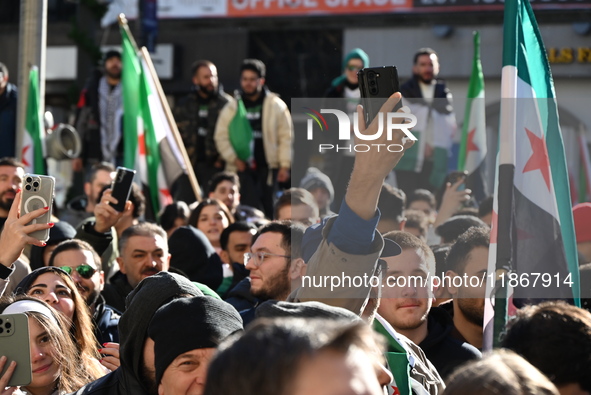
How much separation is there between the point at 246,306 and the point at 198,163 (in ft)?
18.5

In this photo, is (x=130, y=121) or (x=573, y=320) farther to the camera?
(x=130, y=121)

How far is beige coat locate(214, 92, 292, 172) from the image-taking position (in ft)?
35.9

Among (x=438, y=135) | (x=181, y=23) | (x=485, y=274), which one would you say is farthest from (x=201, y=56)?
(x=485, y=274)

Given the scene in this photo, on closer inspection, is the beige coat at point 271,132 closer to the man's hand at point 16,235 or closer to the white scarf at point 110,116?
the white scarf at point 110,116

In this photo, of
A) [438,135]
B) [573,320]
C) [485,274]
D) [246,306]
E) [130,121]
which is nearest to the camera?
[573,320]

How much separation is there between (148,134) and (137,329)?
6392mm

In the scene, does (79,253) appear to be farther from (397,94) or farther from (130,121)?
(130,121)

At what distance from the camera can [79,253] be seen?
6.32 meters

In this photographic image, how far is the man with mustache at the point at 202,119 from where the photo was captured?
439 inches

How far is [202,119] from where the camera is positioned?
11.3 m

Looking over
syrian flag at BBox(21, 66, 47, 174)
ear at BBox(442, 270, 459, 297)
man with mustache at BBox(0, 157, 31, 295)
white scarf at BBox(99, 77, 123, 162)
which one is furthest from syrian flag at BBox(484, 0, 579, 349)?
white scarf at BBox(99, 77, 123, 162)

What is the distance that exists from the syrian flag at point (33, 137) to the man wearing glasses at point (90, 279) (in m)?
3.79

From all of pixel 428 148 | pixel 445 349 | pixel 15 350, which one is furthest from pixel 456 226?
pixel 15 350

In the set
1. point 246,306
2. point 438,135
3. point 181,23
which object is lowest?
point 246,306
